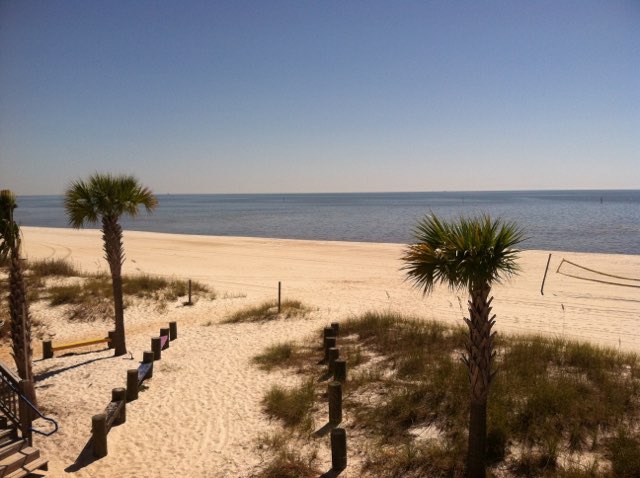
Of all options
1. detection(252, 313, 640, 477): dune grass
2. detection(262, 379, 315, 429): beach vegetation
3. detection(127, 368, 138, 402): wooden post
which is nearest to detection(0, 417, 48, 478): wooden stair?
detection(127, 368, 138, 402): wooden post

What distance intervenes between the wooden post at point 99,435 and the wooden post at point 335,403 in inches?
155

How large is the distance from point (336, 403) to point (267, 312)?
30.9ft

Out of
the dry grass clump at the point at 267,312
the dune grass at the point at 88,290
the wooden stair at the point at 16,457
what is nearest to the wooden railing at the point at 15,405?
the wooden stair at the point at 16,457

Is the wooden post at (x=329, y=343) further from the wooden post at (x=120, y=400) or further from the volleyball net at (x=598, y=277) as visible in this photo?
→ the volleyball net at (x=598, y=277)

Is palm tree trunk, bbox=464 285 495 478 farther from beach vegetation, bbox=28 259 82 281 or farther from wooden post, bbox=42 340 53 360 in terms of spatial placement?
beach vegetation, bbox=28 259 82 281

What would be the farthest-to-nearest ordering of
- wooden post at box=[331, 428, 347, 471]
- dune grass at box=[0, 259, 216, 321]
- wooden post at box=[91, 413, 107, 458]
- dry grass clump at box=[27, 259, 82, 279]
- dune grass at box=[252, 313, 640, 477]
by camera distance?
dry grass clump at box=[27, 259, 82, 279] < dune grass at box=[0, 259, 216, 321] < wooden post at box=[91, 413, 107, 458] < wooden post at box=[331, 428, 347, 471] < dune grass at box=[252, 313, 640, 477]

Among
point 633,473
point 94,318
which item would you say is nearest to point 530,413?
point 633,473

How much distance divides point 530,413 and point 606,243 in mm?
46266

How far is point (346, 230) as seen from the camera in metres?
67.2

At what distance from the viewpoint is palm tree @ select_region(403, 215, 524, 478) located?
19.0ft

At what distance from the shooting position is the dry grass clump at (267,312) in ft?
57.0

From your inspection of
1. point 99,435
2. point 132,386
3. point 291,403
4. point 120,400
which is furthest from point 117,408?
point 291,403

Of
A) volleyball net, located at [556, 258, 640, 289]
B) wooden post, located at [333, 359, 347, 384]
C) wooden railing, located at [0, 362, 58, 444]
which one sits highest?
wooden railing, located at [0, 362, 58, 444]

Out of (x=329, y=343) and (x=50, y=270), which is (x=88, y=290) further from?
(x=329, y=343)
